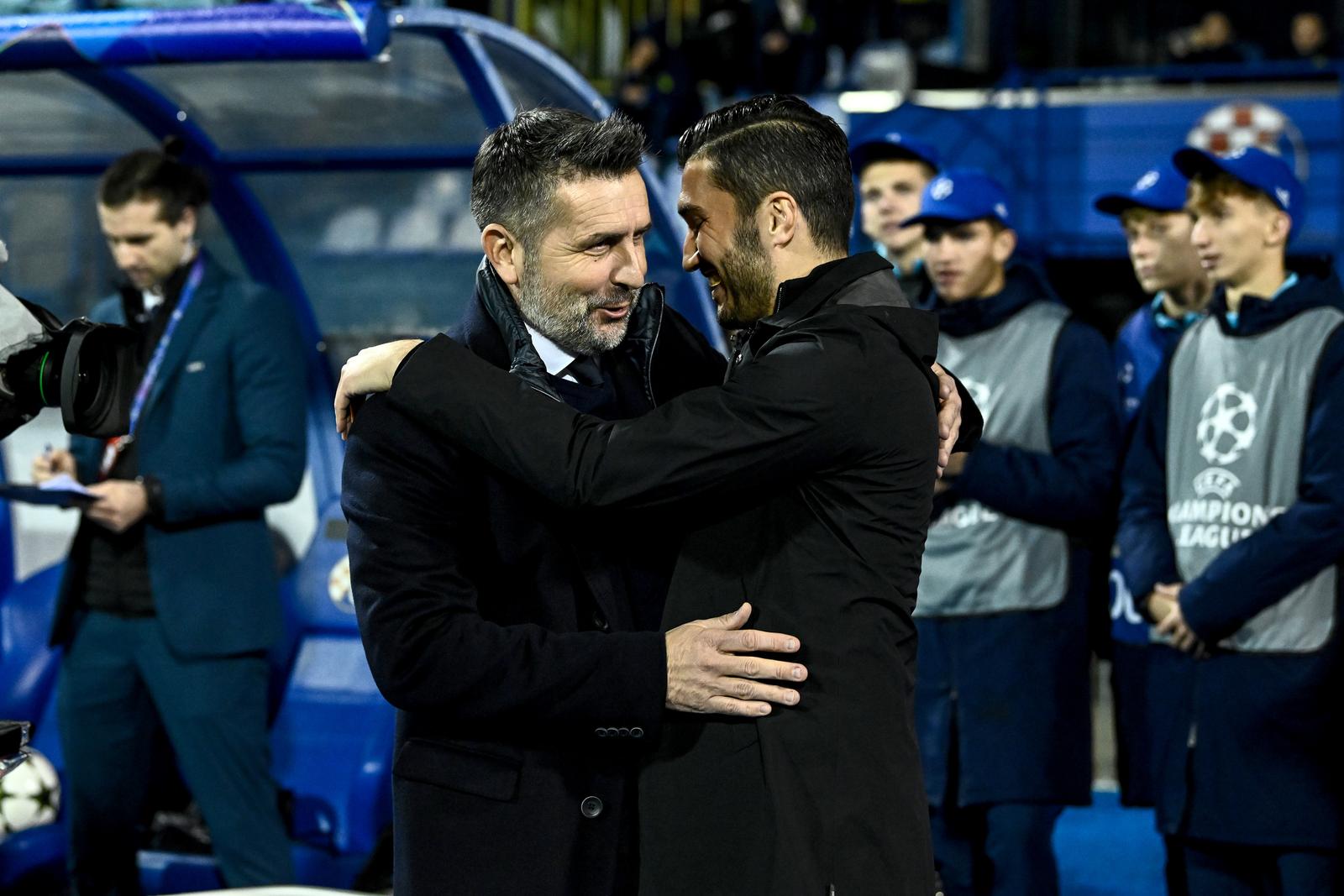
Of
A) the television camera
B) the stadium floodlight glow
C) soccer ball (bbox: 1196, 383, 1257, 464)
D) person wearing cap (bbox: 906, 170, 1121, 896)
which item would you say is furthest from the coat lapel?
the stadium floodlight glow

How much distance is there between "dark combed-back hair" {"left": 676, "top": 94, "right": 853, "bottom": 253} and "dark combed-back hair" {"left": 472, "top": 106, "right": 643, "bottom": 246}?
0.12 m

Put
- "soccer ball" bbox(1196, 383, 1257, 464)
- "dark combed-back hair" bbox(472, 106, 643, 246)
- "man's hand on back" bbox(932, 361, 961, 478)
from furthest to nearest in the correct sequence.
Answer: "soccer ball" bbox(1196, 383, 1257, 464) < "man's hand on back" bbox(932, 361, 961, 478) < "dark combed-back hair" bbox(472, 106, 643, 246)

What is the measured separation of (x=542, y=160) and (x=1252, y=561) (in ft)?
6.46

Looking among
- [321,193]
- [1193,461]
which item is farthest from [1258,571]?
[321,193]

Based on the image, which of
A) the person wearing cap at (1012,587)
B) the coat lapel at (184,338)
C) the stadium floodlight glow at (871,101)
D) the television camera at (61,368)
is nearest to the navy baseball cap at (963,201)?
the person wearing cap at (1012,587)

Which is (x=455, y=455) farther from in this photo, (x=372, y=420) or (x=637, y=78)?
(x=637, y=78)

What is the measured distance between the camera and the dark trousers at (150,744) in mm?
4324

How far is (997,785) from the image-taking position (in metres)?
4.02

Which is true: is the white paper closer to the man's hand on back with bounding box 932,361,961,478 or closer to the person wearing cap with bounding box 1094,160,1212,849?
the man's hand on back with bounding box 932,361,961,478

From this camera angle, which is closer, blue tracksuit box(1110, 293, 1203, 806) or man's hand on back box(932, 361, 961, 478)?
man's hand on back box(932, 361, 961, 478)

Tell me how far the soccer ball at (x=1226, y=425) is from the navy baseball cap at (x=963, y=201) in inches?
31.0

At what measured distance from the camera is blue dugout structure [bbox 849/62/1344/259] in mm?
10172

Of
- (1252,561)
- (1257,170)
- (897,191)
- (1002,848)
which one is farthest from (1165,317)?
(1002,848)

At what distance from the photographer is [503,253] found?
2430 millimetres
